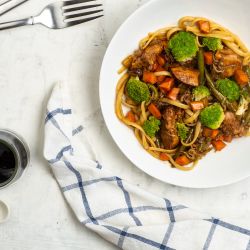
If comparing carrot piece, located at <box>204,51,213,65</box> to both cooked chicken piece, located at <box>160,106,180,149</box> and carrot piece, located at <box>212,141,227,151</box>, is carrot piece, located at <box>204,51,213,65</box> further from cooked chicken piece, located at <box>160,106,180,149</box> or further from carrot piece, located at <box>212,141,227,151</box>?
carrot piece, located at <box>212,141,227,151</box>

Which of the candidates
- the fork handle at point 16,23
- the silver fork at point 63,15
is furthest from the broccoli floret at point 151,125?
the fork handle at point 16,23

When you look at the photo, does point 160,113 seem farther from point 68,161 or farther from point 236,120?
point 68,161

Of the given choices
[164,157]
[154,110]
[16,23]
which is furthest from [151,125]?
[16,23]

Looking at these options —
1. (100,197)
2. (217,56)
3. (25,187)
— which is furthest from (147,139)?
(25,187)

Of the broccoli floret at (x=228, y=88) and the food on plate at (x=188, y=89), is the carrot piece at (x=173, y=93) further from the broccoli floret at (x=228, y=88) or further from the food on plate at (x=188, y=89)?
the broccoli floret at (x=228, y=88)

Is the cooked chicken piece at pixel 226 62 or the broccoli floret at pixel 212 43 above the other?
the broccoli floret at pixel 212 43

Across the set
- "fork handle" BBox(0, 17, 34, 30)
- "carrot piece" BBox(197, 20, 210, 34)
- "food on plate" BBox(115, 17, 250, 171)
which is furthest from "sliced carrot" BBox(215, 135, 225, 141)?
"fork handle" BBox(0, 17, 34, 30)

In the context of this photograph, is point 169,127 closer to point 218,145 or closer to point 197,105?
point 197,105
